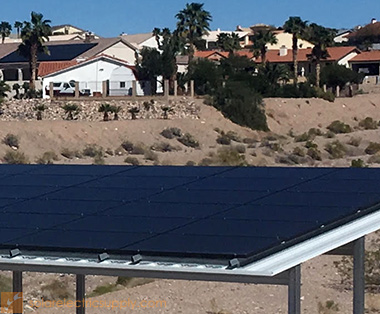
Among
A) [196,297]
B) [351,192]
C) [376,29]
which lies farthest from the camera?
[376,29]

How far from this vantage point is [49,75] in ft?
213

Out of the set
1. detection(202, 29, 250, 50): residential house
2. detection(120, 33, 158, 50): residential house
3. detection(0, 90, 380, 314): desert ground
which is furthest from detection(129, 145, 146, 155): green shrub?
detection(202, 29, 250, 50): residential house

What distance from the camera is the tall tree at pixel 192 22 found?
→ 83.6 metres

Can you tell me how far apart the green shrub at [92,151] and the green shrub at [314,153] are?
10939 mm

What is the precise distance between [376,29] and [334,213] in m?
130

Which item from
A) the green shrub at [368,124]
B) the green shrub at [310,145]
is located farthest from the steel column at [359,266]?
the green shrub at [368,124]

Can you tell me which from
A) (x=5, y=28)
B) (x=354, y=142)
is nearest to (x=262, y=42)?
(x=354, y=142)

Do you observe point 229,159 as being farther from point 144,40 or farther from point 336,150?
point 144,40

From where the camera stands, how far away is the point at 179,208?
30.7 ft

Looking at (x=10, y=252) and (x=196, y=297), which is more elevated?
(x=10, y=252)

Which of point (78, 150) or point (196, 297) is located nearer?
point (196, 297)

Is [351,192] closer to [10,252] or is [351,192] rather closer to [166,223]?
[166,223]

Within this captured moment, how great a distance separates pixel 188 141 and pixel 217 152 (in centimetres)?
318

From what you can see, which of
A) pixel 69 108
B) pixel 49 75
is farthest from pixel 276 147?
pixel 49 75
